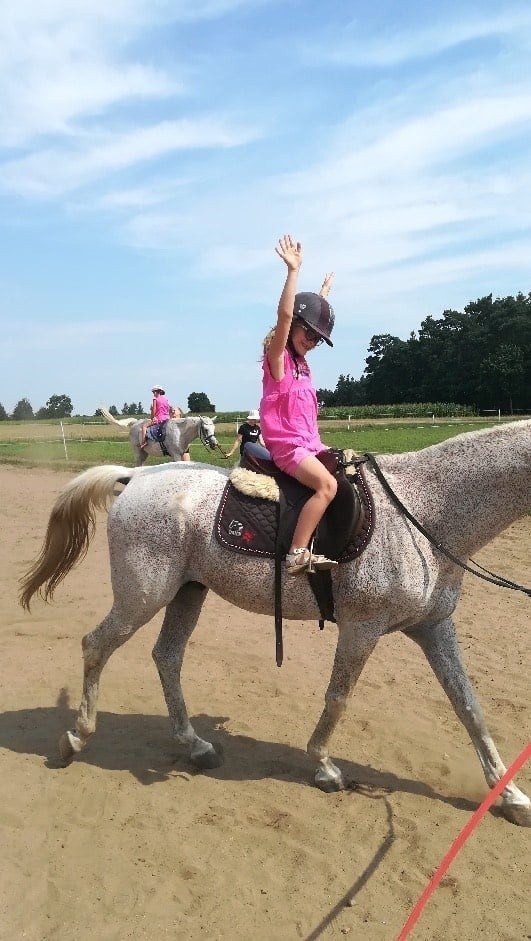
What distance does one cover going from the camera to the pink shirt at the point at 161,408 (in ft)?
59.7

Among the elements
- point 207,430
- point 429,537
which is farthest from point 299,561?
point 207,430

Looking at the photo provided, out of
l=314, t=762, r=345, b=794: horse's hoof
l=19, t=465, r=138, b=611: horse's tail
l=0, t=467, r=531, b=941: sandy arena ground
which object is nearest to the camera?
l=0, t=467, r=531, b=941: sandy arena ground

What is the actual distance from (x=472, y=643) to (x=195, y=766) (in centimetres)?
Result: 303

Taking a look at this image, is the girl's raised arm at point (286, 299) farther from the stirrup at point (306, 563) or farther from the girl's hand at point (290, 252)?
the stirrup at point (306, 563)

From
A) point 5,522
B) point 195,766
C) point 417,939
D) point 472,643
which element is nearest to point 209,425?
point 5,522

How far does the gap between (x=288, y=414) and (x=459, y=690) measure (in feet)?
6.37

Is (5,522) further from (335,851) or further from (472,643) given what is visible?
(335,851)

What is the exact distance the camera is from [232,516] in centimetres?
421

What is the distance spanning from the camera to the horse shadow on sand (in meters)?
4.43

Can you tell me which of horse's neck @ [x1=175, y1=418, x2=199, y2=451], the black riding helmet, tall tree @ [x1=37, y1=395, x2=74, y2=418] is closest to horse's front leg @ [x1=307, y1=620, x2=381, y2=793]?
the black riding helmet

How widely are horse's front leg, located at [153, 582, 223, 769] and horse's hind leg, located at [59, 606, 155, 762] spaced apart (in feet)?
1.03

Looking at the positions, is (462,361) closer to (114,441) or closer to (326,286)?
(114,441)

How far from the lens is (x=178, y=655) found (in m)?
4.82

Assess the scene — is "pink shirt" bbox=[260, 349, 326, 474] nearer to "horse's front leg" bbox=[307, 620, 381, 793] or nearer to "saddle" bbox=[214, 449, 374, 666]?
"saddle" bbox=[214, 449, 374, 666]
